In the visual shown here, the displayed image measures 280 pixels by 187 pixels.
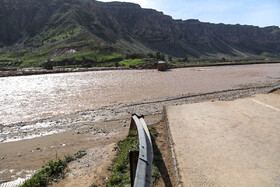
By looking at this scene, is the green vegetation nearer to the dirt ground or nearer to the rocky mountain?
the dirt ground

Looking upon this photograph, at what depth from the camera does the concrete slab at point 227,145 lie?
4.24m

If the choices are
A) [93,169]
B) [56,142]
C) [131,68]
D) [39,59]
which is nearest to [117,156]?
[93,169]

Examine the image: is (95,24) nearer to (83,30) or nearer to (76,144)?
(83,30)

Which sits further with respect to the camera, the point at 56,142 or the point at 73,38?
the point at 73,38

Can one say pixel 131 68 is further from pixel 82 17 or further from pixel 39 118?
pixel 82 17

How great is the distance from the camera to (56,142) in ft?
28.3

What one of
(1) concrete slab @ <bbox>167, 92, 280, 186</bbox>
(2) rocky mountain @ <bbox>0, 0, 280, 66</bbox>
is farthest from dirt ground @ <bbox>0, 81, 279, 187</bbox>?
(2) rocky mountain @ <bbox>0, 0, 280, 66</bbox>

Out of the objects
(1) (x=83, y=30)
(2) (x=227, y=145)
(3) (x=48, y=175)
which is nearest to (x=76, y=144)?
(3) (x=48, y=175)

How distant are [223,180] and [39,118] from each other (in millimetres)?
11900

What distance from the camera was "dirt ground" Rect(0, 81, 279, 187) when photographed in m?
5.82

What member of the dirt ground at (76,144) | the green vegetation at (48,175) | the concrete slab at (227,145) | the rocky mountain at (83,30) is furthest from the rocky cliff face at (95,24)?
the green vegetation at (48,175)

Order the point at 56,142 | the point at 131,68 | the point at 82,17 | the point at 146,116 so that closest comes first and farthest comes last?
the point at 56,142 → the point at 146,116 → the point at 131,68 → the point at 82,17

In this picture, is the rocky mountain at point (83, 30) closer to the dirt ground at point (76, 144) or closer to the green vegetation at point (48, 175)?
the dirt ground at point (76, 144)

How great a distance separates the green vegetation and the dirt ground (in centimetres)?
27
